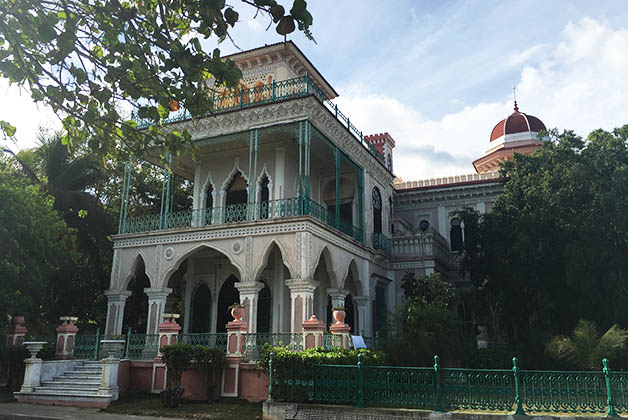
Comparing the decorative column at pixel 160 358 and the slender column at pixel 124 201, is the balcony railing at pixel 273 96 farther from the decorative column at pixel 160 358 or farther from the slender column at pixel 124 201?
the decorative column at pixel 160 358

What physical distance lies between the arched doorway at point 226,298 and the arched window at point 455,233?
9.91 meters

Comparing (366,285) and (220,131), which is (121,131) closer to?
(220,131)

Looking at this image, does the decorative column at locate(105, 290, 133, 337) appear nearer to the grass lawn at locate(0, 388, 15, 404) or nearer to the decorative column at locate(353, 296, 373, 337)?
the grass lawn at locate(0, 388, 15, 404)

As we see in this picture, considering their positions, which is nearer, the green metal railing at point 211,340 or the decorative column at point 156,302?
the green metal railing at point 211,340

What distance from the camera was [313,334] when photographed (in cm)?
1116

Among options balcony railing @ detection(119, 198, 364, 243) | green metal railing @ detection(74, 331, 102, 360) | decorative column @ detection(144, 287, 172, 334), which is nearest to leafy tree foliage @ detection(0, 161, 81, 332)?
green metal railing @ detection(74, 331, 102, 360)

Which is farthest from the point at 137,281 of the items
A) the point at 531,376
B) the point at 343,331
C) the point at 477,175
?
the point at 531,376

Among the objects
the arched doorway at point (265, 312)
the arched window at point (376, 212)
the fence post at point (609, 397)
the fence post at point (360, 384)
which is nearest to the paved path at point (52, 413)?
the fence post at point (360, 384)

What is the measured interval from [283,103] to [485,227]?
7.65m

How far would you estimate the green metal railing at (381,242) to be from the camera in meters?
18.5

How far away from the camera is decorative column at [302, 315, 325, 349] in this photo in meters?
11.1

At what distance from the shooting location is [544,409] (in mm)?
7855

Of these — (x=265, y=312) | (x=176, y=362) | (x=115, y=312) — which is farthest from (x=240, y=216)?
(x=176, y=362)

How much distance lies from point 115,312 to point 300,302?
19.6 feet
